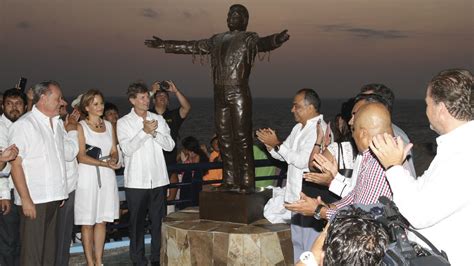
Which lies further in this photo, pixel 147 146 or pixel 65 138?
pixel 147 146

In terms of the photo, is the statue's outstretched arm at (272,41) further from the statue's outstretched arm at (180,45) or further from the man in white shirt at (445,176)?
the man in white shirt at (445,176)

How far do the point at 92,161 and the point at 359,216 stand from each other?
359cm

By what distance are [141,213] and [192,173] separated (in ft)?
4.27

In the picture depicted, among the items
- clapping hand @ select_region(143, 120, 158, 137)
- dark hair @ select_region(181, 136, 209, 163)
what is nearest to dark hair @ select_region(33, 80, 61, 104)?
clapping hand @ select_region(143, 120, 158, 137)

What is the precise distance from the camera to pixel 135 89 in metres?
5.74

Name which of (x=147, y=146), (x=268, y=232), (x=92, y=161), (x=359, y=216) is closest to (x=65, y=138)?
(x=92, y=161)

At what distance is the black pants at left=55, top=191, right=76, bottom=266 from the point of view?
518 cm

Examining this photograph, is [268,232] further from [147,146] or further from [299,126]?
[147,146]

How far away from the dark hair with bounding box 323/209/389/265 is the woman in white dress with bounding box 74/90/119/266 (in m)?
3.61

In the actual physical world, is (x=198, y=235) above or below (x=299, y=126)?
below

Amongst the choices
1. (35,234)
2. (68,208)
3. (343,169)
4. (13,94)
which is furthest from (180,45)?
(343,169)

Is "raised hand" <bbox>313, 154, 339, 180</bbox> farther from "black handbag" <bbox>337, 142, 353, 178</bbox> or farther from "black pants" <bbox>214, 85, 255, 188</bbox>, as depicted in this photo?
"black pants" <bbox>214, 85, 255, 188</bbox>

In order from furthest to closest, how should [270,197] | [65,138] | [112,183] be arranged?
[270,197] → [112,183] → [65,138]

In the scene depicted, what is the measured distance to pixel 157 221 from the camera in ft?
19.2
